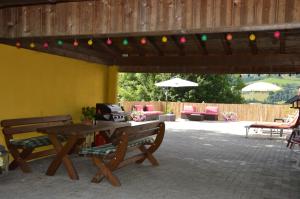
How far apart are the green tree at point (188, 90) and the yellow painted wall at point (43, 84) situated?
1412 cm

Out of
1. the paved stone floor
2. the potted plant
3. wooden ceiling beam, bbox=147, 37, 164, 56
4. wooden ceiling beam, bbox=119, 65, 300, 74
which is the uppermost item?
wooden ceiling beam, bbox=147, 37, 164, 56

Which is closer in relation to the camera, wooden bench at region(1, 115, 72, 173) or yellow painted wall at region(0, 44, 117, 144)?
wooden bench at region(1, 115, 72, 173)

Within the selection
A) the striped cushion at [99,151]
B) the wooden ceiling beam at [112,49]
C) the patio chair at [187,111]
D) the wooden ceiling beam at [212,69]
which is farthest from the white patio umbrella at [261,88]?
the striped cushion at [99,151]

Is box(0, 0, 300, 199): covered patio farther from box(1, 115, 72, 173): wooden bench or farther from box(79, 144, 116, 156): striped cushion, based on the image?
box(79, 144, 116, 156): striped cushion

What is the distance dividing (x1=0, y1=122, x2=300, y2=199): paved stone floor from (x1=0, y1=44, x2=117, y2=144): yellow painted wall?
113 cm

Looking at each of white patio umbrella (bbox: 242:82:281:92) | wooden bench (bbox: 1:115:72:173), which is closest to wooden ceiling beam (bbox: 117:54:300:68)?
wooden bench (bbox: 1:115:72:173)

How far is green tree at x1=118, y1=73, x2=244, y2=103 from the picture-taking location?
22.9 meters

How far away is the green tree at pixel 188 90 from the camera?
75.0 ft

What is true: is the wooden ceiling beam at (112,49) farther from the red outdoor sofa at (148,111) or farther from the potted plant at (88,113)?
the red outdoor sofa at (148,111)

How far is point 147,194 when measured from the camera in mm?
4383

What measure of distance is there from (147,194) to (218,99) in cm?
1975

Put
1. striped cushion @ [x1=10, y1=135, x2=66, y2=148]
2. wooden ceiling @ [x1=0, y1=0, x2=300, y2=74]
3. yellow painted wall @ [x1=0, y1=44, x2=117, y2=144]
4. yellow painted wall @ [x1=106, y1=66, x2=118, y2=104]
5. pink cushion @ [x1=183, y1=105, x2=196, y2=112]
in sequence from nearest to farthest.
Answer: wooden ceiling @ [x1=0, y1=0, x2=300, y2=74]
striped cushion @ [x1=10, y1=135, x2=66, y2=148]
yellow painted wall @ [x1=0, y1=44, x2=117, y2=144]
yellow painted wall @ [x1=106, y1=66, x2=118, y2=104]
pink cushion @ [x1=183, y1=105, x2=196, y2=112]

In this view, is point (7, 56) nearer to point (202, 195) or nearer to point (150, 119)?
point (202, 195)

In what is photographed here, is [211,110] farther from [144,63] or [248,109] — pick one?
[144,63]
